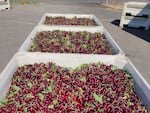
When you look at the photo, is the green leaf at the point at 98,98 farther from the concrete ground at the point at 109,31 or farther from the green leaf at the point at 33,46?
the concrete ground at the point at 109,31

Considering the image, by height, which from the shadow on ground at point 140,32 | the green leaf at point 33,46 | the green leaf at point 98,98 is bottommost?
the shadow on ground at point 140,32

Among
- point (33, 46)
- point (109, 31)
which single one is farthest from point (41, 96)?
point (109, 31)

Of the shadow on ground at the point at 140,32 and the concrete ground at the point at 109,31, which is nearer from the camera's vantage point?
the concrete ground at the point at 109,31

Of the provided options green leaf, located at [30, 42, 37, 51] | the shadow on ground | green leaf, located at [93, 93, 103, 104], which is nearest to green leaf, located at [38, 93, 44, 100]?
green leaf, located at [93, 93, 103, 104]

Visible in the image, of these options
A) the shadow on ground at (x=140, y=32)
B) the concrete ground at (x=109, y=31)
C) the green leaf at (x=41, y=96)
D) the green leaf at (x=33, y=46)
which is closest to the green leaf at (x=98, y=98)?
the green leaf at (x=41, y=96)

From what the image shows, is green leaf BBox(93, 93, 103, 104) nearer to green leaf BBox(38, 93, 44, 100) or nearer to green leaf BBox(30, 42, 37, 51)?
green leaf BBox(38, 93, 44, 100)

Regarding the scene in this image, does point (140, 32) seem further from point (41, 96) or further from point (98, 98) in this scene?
point (41, 96)

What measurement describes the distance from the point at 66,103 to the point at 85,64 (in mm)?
1419

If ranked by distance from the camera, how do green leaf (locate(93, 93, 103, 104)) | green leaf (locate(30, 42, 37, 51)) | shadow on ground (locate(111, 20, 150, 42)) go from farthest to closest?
1. shadow on ground (locate(111, 20, 150, 42))
2. green leaf (locate(30, 42, 37, 51))
3. green leaf (locate(93, 93, 103, 104))

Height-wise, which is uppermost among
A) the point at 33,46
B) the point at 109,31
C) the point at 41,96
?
the point at 41,96

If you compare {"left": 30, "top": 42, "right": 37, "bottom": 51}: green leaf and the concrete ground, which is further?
the concrete ground

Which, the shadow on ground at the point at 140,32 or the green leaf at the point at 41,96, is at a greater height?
the green leaf at the point at 41,96

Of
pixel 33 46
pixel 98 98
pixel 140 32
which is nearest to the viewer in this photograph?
pixel 98 98

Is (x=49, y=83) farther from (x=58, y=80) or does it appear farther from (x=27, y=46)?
(x=27, y=46)
